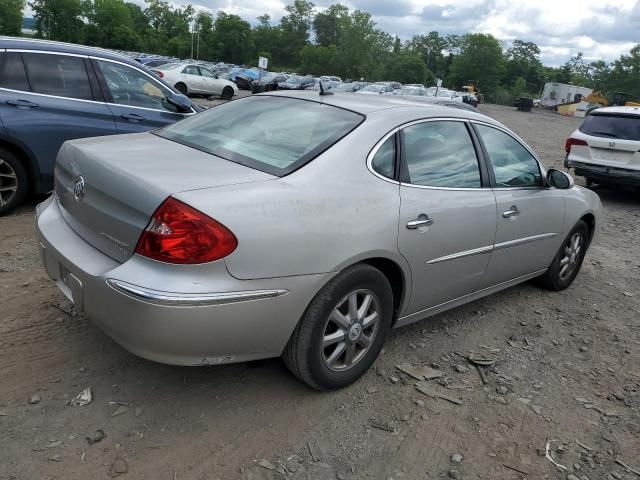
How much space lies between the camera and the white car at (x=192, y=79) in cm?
2431

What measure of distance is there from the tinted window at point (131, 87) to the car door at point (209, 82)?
1997cm

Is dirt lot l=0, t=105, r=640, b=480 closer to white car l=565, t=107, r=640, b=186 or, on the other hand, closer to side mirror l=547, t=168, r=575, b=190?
side mirror l=547, t=168, r=575, b=190

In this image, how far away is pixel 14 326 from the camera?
351cm

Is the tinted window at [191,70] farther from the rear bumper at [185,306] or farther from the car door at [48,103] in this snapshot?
the rear bumper at [185,306]

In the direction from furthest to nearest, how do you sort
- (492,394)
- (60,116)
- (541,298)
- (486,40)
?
(486,40), (60,116), (541,298), (492,394)

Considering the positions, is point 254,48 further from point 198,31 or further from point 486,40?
point 486,40

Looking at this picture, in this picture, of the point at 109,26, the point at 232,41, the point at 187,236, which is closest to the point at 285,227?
the point at 187,236

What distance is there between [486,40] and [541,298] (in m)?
110

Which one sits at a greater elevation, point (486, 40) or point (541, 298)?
point (486, 40)

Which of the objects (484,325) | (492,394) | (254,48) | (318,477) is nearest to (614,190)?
(484,325)

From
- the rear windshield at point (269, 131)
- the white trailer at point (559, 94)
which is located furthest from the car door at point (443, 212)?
the white trailer at point (559, 94)

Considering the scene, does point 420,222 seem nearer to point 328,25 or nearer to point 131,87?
point 131,87

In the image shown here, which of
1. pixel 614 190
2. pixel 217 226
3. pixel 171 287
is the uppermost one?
pixel 217 226

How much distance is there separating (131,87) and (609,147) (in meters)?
7.86
